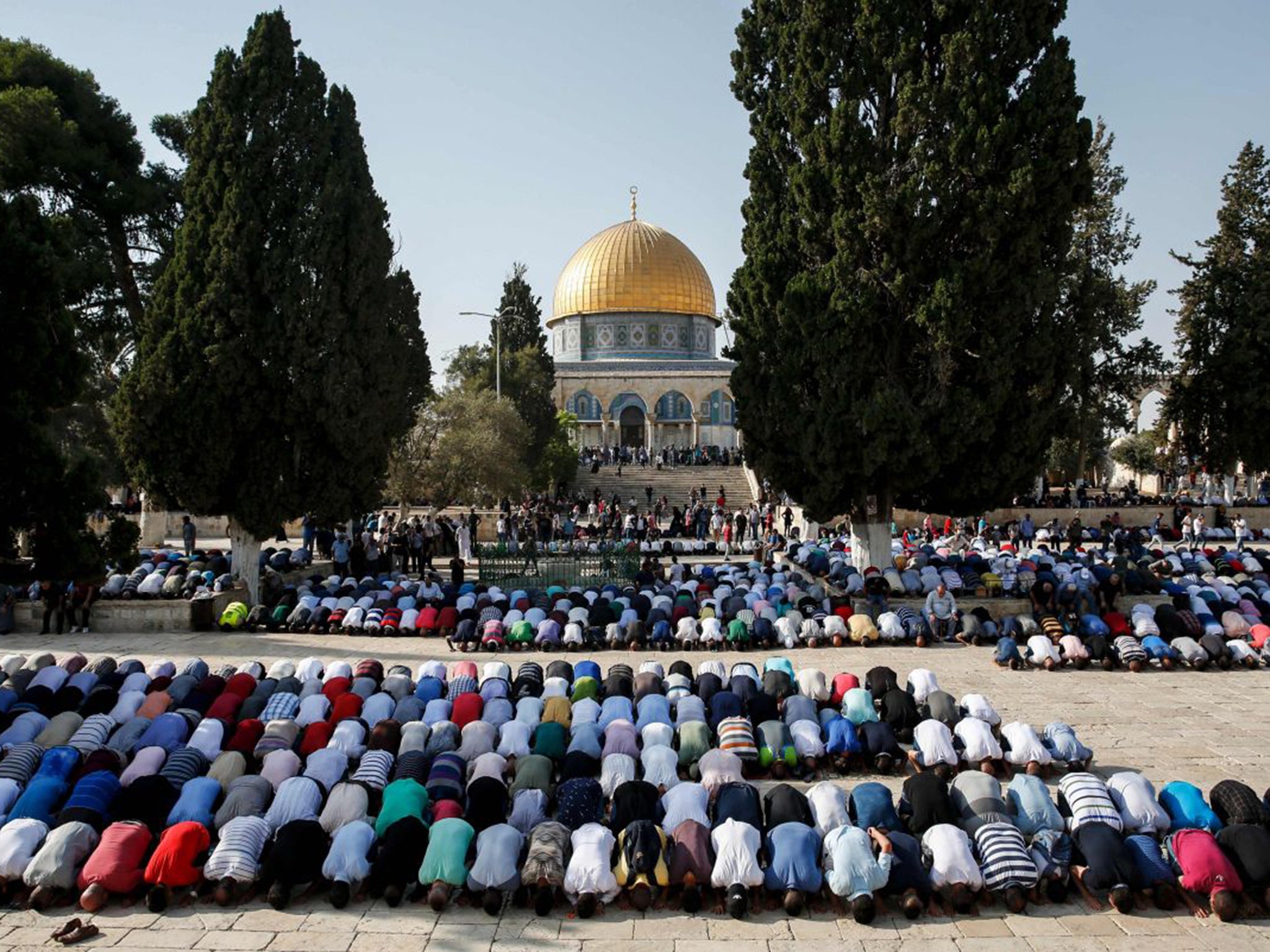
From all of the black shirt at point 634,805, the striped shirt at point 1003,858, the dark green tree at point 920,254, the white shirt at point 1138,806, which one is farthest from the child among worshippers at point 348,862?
the dark green tree at point 920,254

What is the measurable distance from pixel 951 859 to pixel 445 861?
3098 millimetres

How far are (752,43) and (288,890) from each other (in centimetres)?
1548

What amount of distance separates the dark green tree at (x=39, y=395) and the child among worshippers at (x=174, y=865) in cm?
395

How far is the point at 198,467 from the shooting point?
15.9 meters

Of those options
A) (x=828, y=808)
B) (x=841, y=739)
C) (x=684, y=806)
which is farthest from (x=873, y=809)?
(x=841, y=739)

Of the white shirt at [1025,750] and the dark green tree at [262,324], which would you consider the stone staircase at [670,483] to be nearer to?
the dark green tree at [262,324]

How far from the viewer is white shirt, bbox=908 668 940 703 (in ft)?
31.1

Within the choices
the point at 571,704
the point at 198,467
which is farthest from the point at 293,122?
the point at 571,704

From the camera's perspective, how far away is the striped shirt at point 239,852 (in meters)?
6.24

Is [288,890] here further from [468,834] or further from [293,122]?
[293,122]

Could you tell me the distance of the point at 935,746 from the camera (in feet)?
26.7

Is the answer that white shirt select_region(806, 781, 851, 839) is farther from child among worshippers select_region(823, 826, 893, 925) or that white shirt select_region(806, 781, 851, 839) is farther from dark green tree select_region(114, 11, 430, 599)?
dark green tree select_region(114, 11, 430, 599)

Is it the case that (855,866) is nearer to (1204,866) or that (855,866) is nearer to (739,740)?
(1204,866)

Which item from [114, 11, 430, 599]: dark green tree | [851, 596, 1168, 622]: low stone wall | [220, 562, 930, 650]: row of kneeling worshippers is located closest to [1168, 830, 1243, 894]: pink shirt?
[220, 562, 930, 650]: row of kneeling worshippers
